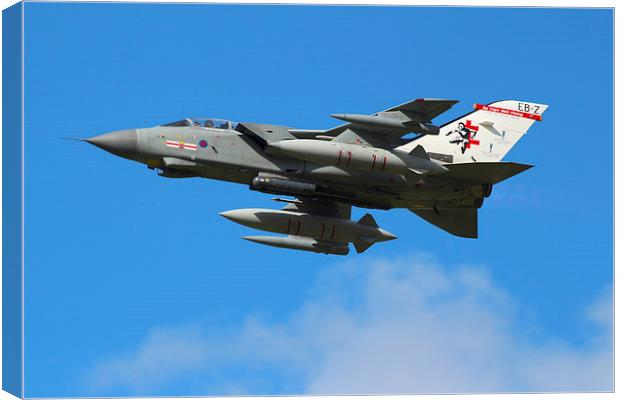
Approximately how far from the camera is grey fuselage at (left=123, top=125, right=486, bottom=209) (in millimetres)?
27016

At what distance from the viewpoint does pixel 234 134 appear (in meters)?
27.4

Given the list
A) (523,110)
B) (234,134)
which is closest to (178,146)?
(234,134)

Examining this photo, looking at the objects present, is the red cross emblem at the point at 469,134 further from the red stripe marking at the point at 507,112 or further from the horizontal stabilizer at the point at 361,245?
the horizontal stabilizer at the point at 361,245

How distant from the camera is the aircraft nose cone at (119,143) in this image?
2684 cm

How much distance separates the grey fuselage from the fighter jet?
24mm

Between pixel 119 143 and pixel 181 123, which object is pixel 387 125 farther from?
pixel 119 143

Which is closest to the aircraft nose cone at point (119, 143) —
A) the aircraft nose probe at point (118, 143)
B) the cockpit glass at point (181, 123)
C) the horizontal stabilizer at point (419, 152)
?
the aircraft nose probe at point (118, 143)

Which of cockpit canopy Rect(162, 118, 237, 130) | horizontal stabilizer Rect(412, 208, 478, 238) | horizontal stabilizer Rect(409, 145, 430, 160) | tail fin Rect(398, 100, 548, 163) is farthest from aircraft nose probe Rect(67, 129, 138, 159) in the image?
horizontal stabilizer Rect(412, 208, 478, 238)

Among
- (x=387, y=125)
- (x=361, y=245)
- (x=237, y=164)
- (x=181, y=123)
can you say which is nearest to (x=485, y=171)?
(x=387, y=125)

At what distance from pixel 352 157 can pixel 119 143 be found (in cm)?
564

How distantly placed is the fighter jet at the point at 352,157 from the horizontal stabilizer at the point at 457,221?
4.02 ft

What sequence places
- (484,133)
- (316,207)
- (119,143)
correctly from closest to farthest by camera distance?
1. (119,143)
2. (484,133)
3. (316,207)

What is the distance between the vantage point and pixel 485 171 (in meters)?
27.8

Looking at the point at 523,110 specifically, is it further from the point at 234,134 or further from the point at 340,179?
the point at 234,134
